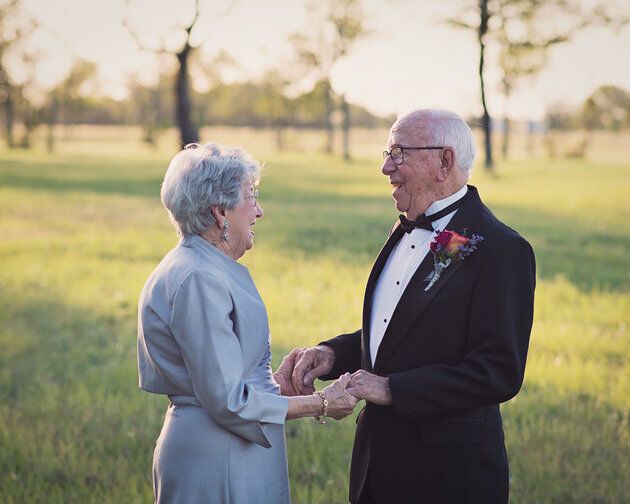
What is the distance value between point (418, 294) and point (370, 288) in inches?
15.2

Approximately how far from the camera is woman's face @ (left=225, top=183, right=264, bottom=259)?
3611 mm

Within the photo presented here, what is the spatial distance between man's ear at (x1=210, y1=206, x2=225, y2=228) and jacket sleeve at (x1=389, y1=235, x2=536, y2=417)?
953mm

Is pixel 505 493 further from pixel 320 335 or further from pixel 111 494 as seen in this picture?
pixel 320 335

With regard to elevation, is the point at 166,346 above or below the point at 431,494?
above

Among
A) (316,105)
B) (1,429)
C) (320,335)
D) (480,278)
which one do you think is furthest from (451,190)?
(316,105)

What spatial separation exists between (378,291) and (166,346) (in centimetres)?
102

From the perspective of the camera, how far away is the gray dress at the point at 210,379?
339 cm

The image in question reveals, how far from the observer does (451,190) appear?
3.86 m

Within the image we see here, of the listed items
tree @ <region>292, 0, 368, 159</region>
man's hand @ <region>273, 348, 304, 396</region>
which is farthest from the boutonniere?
tree @ <region>292, 0, 368, 159</region>

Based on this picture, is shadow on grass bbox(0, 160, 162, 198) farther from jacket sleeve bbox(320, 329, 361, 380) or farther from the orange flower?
the orange flower

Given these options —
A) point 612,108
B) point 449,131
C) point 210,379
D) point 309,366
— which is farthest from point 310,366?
point 612,108

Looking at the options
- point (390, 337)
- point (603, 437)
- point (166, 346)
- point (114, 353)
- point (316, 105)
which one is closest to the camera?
point (166, 346)

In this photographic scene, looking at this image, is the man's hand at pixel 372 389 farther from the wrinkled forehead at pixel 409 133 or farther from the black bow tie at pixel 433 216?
the wrinkled forehead at pixel 409 133

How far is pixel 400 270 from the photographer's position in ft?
12.8
